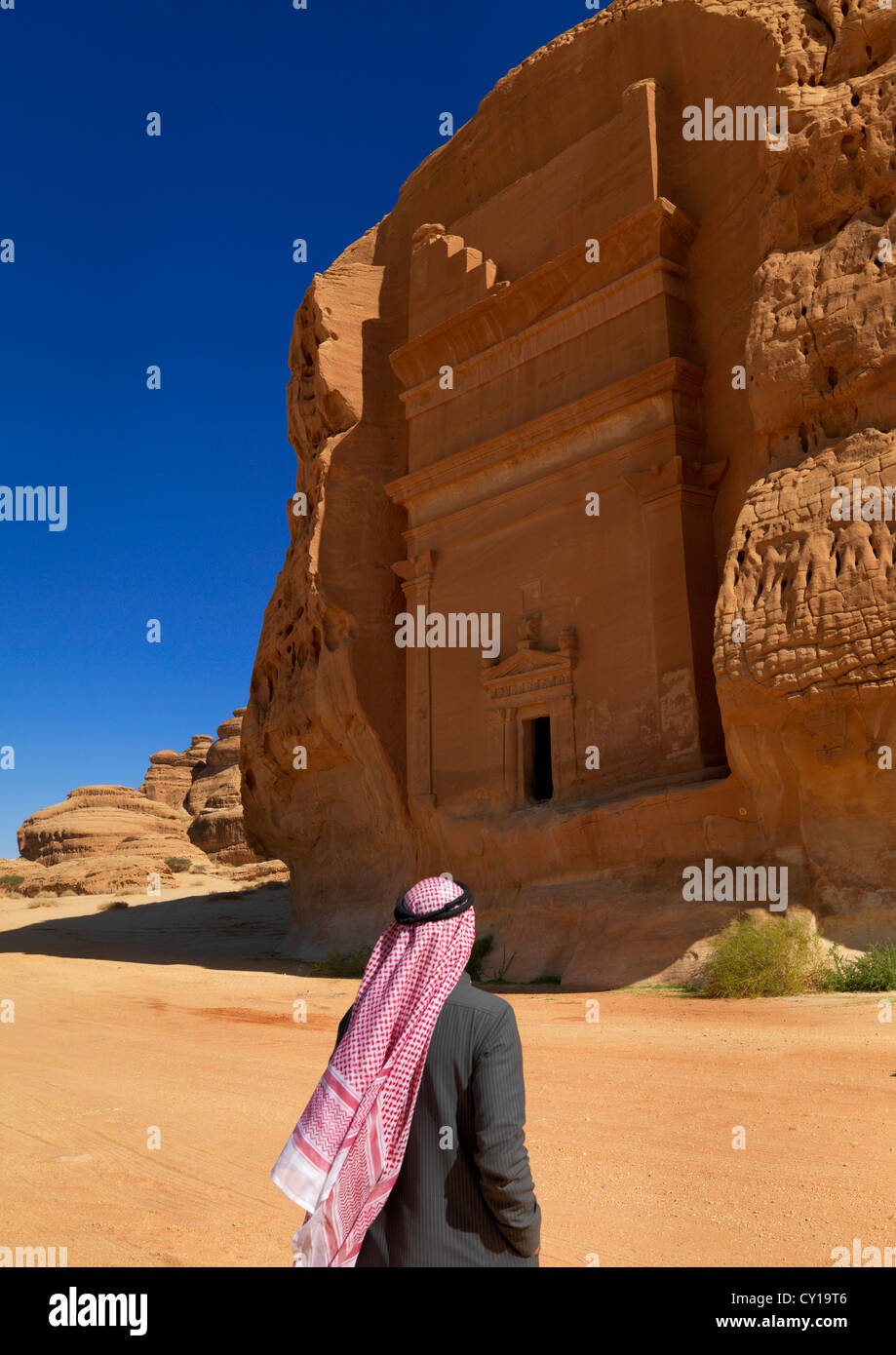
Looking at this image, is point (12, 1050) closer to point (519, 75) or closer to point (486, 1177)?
point (486, 1177)

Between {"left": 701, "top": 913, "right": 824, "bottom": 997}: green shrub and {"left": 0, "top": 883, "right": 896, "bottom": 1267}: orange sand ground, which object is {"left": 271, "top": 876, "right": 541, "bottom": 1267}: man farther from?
{"left": 701, "top": 913, "right": 824, "bottom": 997}: green shrub

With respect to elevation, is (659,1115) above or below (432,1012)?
below

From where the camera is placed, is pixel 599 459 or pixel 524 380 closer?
pixel 599 459

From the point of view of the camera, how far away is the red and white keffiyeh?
2928 mm

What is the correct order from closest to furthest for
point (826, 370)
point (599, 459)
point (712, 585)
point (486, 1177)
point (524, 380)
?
point (486, 1177) < point (826, 370) < point (712, 585) < point (599, 459) < point (524, 380)

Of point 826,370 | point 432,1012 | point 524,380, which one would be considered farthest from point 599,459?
point 432,1012

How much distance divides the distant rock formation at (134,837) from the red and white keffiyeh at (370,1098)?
132 ft

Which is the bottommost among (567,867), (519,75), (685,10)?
(567,867)

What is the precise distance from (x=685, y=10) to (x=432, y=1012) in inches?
798

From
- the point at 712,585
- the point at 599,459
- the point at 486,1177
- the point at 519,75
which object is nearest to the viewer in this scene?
the point at 486,1177

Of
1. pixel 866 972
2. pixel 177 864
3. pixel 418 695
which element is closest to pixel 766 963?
pixel 866 972

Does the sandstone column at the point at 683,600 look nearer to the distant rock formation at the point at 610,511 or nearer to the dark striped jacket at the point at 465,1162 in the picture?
the distant rock formation at the point at 610,511

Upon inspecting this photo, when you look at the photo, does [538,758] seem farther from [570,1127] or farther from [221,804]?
[221,804]

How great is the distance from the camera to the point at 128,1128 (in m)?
7.12
